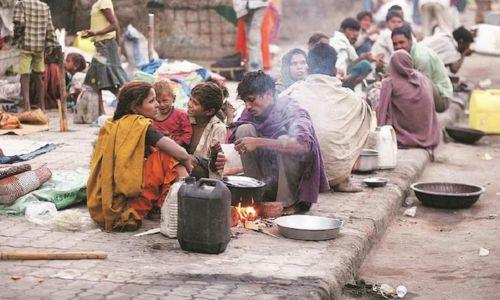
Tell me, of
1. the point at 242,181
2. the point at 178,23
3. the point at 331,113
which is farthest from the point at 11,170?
the point at 178,23

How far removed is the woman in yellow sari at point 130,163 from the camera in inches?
226

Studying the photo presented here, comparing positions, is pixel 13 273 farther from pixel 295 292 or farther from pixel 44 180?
pixel 44 180

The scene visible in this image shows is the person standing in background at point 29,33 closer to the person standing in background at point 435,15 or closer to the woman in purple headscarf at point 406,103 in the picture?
the woman in purple headscarf at point 406,103

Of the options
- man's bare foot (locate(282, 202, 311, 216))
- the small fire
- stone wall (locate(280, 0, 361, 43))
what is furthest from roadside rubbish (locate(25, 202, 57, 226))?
stone wall (locate(280, 0, 361, 43))

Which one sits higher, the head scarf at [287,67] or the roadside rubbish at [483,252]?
the head scarf at [287,67]

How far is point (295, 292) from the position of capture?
4625mm

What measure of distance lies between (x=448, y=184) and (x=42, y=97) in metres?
5.54

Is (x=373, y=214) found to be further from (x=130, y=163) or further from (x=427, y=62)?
(x=427, y=62)

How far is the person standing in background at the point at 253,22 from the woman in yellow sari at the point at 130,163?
8.34 metres

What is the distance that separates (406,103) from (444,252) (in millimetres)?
3385

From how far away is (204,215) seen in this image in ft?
17.0

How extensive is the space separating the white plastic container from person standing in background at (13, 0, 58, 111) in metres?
4.48

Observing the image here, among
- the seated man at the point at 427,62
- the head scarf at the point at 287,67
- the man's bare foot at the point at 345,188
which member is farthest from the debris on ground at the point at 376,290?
the seated man at the point at 427,62

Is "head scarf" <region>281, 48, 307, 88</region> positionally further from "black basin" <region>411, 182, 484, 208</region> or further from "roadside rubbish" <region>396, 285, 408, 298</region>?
"roadside rubbish" <region>396, 285, 408, 298</region>
